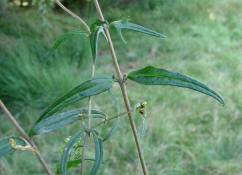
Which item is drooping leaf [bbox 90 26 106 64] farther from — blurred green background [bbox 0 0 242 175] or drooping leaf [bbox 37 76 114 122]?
blurred green background [bbox 0 0 242 175]

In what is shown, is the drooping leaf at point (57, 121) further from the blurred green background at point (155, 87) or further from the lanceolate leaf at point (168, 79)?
the blurred green background at point (155, 87)

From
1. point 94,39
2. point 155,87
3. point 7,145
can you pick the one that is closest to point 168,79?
point 94,39

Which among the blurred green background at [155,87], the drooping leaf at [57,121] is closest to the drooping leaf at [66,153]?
the drooping leaf at [57,121]

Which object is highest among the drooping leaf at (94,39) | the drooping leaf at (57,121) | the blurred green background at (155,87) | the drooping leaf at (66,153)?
the blurred green background at (155,87)

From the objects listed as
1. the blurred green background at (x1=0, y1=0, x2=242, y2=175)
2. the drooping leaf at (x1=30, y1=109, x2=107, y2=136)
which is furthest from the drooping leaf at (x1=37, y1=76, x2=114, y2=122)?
the blurred green background at (x1=0, y1=0, x2=242, y2=175)

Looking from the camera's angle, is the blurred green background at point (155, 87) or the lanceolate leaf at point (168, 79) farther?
the blurred green background at point (155, 87)

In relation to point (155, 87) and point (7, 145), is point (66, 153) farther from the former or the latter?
point (155, 87)

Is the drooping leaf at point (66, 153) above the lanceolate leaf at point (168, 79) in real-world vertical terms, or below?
below
